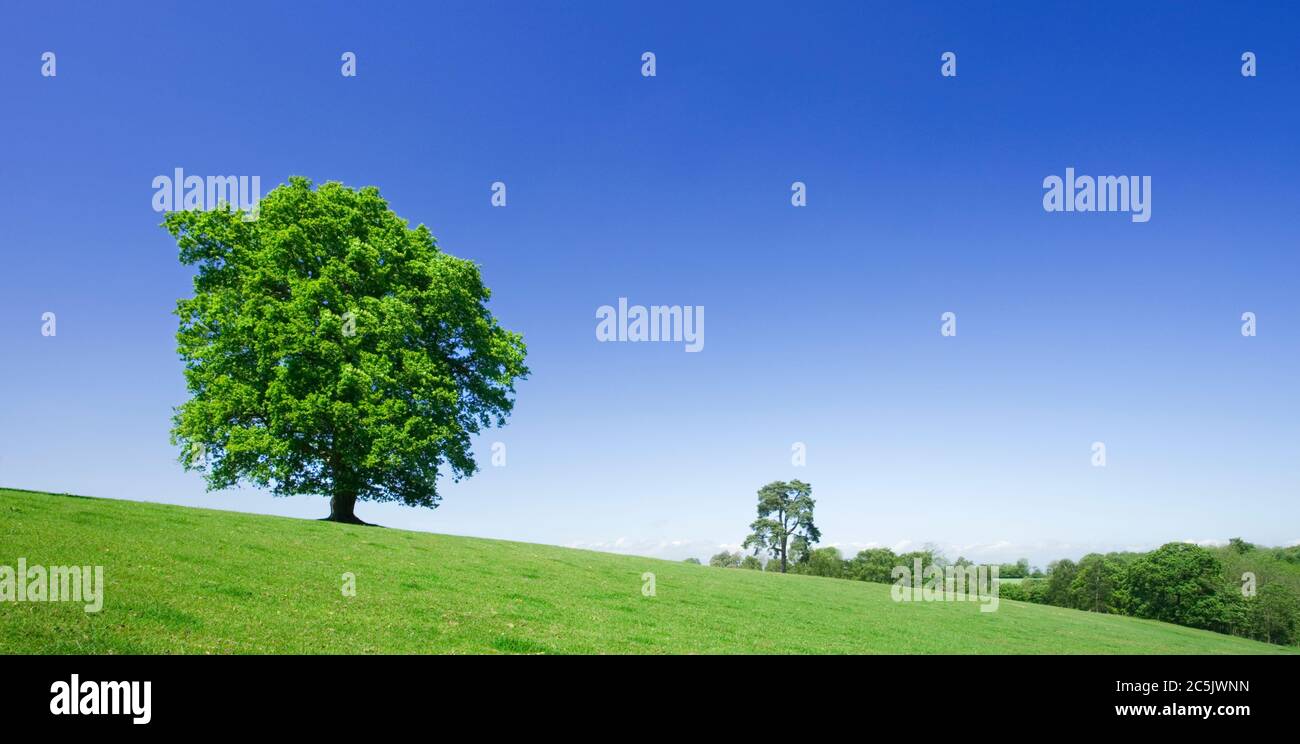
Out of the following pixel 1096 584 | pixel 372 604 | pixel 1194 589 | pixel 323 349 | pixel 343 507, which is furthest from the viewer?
pixel 1096 584

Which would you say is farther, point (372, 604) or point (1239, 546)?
point (1239, 546)

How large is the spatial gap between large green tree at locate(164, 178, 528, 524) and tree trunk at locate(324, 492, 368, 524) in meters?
0.08

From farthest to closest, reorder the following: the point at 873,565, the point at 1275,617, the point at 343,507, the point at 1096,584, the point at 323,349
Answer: the point at 873,565, the point at 1096,584, the point at 1275,617, the point at 343,507, the point at 323,349

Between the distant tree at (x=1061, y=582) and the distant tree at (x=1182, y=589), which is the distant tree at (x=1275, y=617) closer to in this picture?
the distant tree at (x=1182, y=589)

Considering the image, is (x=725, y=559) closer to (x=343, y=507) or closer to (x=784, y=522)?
(x=784, y=522)

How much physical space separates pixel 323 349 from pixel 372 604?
20.7 meters

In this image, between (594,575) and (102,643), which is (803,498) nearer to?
(594,575)

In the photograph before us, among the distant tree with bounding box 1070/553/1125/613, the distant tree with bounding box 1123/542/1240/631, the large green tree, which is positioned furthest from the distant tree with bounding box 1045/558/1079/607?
the large green tree

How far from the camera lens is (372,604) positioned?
16.7m

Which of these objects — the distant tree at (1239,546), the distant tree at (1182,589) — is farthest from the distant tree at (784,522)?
the distant tree at (1239,546)

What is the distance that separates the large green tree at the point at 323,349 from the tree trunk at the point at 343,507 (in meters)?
0.08

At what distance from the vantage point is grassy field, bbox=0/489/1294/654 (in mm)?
12602

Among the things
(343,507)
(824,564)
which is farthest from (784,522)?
(343,507)
